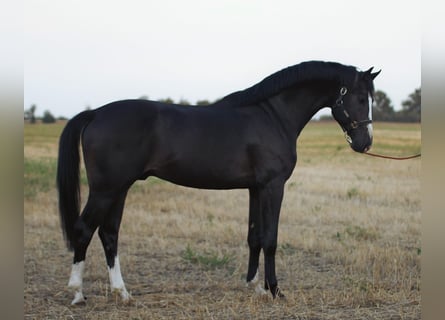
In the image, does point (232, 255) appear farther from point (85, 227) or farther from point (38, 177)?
point (38, 177)

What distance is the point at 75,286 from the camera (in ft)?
16.5

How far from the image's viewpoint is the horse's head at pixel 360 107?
5.35 metres

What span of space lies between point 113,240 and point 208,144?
4.53 ft

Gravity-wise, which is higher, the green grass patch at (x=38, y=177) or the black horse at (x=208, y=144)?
the black horse at (x=208, y=144)

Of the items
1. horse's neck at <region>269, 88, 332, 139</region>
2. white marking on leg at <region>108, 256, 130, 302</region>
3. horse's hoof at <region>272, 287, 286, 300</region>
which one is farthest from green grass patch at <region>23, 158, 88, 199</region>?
horse's hoof at <region>272, 287, 286, 300</region>

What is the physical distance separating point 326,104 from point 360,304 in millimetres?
2122

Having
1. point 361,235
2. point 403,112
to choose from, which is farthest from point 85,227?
point 403,112

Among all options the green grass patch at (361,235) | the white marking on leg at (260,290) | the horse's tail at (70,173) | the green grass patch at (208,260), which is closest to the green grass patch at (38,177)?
the green grass patch at (208,260)

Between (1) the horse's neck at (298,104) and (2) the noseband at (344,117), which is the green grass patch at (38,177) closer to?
(1) the horse's neck at (298,104)

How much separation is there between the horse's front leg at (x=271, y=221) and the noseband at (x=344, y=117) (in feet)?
3.09

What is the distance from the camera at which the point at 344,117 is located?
17.9ft

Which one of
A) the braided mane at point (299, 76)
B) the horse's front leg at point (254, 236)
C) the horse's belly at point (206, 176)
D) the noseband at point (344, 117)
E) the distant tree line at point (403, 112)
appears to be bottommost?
the horse's front leg at point (254, 236)

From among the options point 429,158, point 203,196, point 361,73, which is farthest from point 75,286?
point 203,196

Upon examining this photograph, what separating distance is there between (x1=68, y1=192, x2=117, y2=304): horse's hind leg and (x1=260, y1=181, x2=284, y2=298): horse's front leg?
1.56 meters
